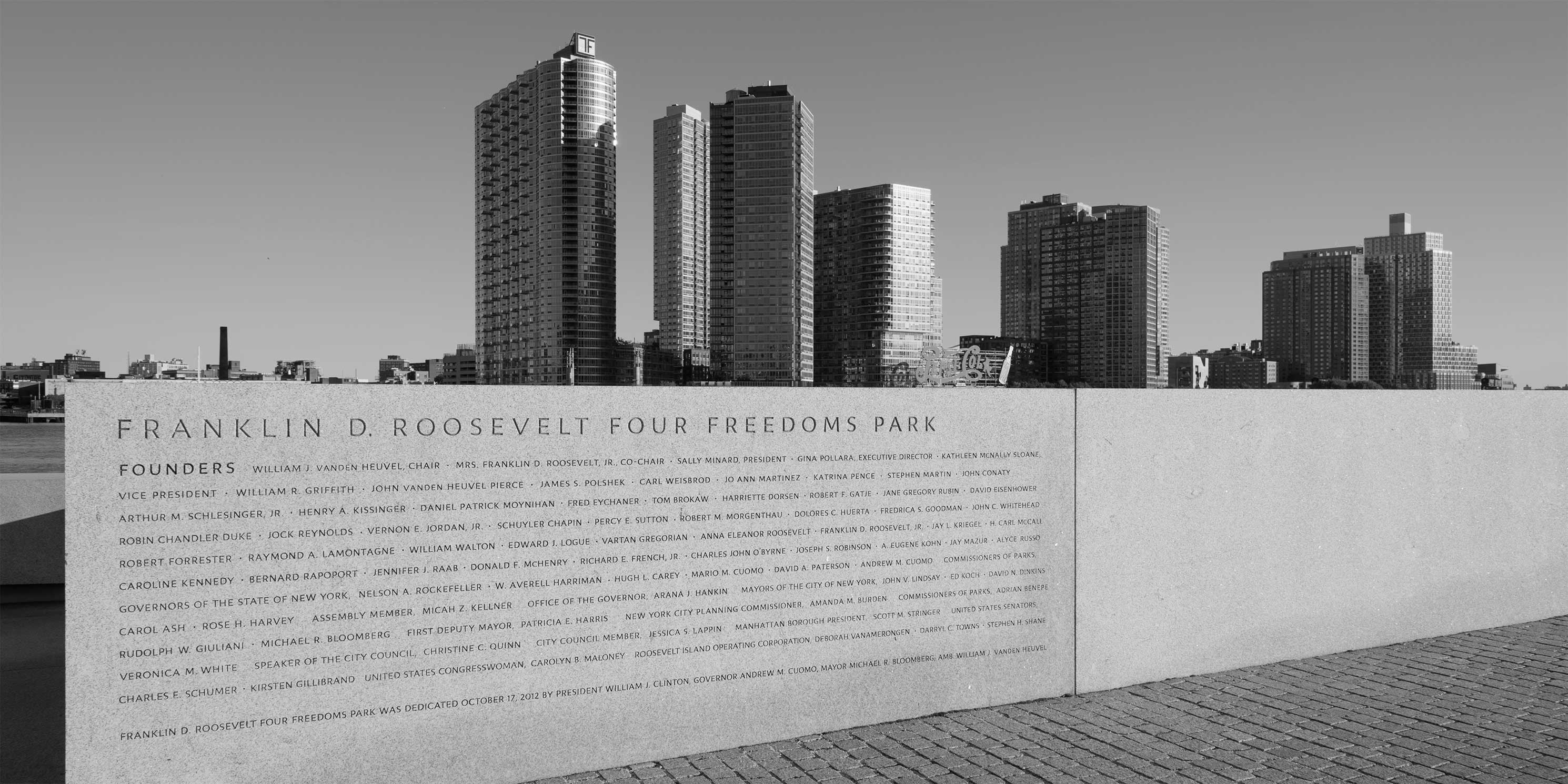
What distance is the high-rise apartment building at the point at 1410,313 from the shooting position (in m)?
140

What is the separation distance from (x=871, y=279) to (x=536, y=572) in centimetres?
16302

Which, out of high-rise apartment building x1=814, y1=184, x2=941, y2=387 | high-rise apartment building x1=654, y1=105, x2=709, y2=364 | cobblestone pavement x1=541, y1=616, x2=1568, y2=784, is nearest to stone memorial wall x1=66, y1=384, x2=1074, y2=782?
cobblestone pavement x1=541, y1=616, x2=1568, y2=784

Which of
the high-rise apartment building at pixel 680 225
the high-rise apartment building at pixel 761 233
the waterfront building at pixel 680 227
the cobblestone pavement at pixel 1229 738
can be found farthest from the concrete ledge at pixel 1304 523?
the high-rise apartment building at pixel 680 225

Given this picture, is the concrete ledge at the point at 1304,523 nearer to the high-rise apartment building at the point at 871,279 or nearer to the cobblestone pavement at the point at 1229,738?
the cobblestone pavement at the point at 1229,738

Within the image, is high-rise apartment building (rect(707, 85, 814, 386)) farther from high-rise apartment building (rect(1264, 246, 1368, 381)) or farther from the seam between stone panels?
the seam between stone panels

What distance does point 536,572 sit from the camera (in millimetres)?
4523

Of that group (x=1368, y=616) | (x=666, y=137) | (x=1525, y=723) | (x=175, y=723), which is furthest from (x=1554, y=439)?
(x=666, y=137)

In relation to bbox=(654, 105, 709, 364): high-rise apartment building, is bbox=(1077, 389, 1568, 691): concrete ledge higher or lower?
lower

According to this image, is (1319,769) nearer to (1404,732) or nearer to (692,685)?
(1404,732)

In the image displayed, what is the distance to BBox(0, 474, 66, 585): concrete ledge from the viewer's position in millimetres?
8117

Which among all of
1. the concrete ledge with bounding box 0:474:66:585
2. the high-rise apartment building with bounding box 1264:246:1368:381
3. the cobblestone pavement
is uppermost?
the high-rise apartment building with bounding box 1264:246:1368:381

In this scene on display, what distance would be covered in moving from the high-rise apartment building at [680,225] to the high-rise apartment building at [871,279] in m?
22.0

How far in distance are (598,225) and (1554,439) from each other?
459 ft

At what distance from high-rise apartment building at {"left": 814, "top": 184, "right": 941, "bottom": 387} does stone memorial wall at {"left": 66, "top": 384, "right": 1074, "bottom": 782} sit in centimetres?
15065
